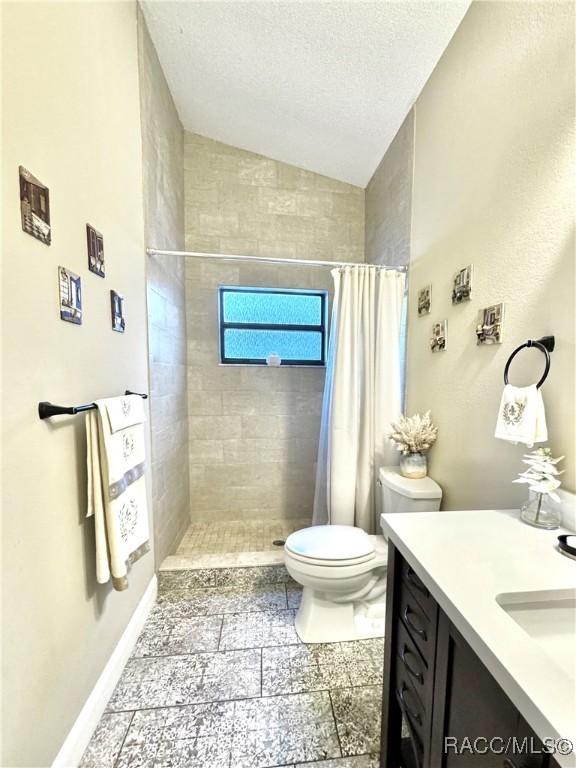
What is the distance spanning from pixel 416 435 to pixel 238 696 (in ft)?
4.34

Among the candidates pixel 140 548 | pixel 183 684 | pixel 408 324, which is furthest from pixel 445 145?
pixel 183 684

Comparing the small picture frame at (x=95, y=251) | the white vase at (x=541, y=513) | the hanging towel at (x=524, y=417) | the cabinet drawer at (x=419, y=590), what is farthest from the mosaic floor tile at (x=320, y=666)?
the small picture frame at (x=95, y=251)

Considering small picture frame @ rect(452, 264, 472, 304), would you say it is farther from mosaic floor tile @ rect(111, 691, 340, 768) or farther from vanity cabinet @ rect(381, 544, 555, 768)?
mosaic floor tile @ rect(111, 691, 340, 768)

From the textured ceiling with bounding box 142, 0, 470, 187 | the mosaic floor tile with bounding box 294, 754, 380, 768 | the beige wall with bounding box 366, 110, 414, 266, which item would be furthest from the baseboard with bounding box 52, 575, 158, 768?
the textured ceiling with bounding box 142, 0, 470, 187

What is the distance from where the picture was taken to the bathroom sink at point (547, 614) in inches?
23.8

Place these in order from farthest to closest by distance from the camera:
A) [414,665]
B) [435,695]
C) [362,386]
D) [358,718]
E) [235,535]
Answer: [235,535]
[362,386]
[358,718]
[414,665]
[435,695]

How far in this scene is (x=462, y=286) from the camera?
1371mm

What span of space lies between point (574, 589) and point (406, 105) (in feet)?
7.49

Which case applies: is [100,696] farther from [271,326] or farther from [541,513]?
[271,326]

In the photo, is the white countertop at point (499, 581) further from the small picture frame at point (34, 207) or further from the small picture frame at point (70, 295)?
the small picture frame at point (34, 207)

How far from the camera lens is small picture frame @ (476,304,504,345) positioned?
1163mm

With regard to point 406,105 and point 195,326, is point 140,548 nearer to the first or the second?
point 195,326

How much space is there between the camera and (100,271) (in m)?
1.20

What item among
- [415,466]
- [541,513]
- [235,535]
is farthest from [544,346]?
[235,535]
